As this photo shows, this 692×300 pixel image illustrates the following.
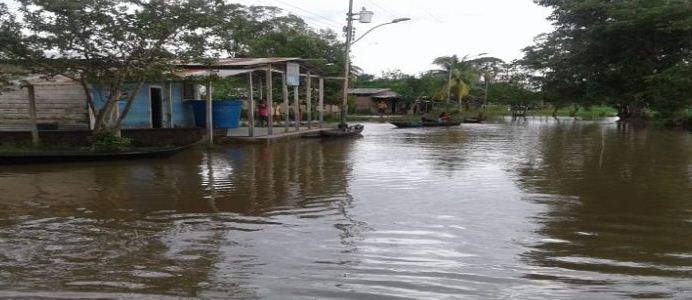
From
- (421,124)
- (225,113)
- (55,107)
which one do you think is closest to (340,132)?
(225,113)

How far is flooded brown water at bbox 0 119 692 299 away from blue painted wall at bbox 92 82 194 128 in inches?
214

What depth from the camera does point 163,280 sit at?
4.89 meters

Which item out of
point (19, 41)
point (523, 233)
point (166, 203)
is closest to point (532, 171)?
point (523, 233)

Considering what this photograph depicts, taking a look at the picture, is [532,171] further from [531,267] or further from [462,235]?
[531,267]

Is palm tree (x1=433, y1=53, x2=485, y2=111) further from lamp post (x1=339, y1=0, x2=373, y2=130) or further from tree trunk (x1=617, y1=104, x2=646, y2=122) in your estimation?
lamp post (x1=339, y1=0, x2=373, y2=130)

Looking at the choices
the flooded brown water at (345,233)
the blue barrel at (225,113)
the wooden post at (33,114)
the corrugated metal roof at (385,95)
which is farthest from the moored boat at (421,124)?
the wooden post at (33,114)

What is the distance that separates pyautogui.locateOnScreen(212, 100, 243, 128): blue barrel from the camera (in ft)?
66.9

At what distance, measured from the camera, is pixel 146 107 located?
19.2m

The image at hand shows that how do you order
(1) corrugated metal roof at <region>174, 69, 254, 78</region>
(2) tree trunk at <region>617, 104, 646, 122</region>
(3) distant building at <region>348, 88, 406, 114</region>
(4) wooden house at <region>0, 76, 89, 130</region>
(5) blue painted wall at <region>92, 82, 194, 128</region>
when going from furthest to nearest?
(3) distant building at <region>348, 88, 406, 114</region>
(2) tree trunk at <region>617, 104, 646, 122</region>
(5) blue painted wall at <region>92, 82, 194, 128</region>
(4) wooden house at <region>0, 76, 89, 130</region>
(1) corrugated metal roof at <region>174, 69, 254, 78</region>

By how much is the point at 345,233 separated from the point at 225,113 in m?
14.6

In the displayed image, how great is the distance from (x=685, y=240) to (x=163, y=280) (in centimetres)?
529

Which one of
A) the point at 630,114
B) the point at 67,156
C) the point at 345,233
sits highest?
the point at 630,114

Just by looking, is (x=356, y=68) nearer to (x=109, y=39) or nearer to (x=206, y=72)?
(x=206, y=72)

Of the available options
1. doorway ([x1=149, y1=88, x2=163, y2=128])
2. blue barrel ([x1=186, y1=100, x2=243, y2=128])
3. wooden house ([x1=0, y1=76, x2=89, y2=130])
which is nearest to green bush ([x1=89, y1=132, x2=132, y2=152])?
wooden house ([x1=0, y1=76, x2=89, y2=130])
